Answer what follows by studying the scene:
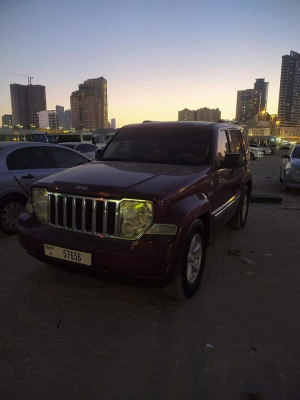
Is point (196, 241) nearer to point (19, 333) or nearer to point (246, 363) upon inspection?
point (246, 363)

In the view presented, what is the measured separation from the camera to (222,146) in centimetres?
427

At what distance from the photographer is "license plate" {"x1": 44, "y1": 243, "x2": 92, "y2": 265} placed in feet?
9.03

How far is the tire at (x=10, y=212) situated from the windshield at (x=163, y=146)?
6.09 ft

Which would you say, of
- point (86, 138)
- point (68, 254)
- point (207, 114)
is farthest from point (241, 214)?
point (207, 114)

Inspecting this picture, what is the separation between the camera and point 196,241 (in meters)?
3.29

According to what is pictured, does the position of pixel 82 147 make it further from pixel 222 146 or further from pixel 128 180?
pixel 128 180

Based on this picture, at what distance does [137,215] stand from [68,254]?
768 mm

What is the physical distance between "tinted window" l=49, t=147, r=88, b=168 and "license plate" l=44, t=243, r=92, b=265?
3.10 meters

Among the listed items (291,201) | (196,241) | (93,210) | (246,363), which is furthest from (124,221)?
(291,201)

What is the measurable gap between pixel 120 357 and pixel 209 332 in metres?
0.85

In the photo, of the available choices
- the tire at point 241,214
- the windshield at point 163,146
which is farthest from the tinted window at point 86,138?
the windshield at point 163,146

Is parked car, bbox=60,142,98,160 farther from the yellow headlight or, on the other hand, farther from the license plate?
the yellow headlight

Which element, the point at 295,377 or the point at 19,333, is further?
the point at 19,333

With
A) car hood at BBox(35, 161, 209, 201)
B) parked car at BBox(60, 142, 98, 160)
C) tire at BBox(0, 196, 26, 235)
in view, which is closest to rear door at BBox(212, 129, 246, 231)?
car hood at BBox(35, 161, 209, 201)
